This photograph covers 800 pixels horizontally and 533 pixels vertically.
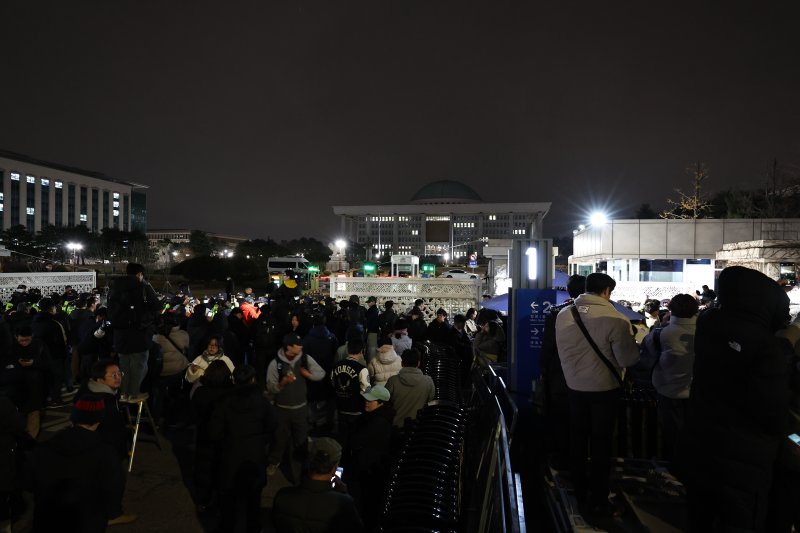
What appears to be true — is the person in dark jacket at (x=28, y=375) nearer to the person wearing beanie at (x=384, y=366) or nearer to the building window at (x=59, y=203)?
the person wearing beanie at (x=384, y=366)

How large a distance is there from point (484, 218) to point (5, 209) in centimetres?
9360

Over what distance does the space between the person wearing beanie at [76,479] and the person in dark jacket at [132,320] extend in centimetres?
275

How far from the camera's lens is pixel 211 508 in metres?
4.80

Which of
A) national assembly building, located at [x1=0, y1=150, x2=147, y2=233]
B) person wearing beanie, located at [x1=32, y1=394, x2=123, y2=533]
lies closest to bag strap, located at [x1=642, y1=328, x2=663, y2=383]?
person wearing beanie, located at [x1=32, y1=394, x2=123, y2=533]

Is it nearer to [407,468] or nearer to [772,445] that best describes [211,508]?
[407,468]

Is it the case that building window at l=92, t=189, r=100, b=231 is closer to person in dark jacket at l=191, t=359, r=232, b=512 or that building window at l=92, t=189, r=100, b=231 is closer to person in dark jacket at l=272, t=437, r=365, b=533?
person in dark jacket at l=191, t=359, r=232, b=512

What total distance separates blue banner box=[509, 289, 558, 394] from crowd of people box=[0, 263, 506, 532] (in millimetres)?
1735

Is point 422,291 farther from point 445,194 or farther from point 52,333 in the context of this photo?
point 445,194

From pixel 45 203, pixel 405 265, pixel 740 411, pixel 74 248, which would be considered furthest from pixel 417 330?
pixel 45 203

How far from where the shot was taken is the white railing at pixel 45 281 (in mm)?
18116

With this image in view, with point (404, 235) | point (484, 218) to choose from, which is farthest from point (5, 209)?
point (484, 218)

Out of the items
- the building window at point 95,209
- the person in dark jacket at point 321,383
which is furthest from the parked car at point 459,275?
the building window at point 95,209

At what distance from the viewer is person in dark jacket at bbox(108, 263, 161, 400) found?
19.2 feet

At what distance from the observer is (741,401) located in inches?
98.1
